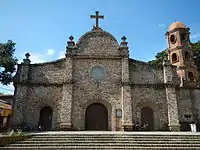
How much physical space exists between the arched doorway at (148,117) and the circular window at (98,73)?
5020mm

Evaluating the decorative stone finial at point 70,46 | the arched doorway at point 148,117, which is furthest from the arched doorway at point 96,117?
the decorative stone finial at point 70,46

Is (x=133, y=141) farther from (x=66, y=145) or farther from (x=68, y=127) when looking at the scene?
(x=68, y=127)

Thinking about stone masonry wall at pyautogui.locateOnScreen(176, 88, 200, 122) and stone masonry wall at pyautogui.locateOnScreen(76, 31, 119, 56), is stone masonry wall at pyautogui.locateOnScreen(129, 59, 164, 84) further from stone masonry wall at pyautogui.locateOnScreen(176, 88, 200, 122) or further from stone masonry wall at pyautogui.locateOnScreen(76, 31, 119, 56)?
stone masonry wall at pyautogui.locateOnScreen(176, 88, 200, 122)

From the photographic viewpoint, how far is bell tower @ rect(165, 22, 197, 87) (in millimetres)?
23375

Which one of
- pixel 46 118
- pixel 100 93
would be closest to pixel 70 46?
pixel 100 93

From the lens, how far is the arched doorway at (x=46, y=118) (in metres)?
18.5

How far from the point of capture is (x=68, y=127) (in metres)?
17.5

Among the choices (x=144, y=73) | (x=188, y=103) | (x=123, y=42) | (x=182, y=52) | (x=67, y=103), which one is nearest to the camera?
(x=67, y=103)

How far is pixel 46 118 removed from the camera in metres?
18.7

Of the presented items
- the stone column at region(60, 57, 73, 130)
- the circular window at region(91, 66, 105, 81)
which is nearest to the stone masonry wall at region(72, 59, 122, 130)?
the circular window at region(91, 66, 105, 81)

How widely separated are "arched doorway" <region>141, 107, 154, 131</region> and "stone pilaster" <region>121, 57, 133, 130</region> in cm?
165

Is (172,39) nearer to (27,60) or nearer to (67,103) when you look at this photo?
(67,103)

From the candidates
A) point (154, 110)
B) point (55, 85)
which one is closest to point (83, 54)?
point (55, 85)

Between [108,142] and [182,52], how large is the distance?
16647mm
